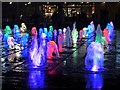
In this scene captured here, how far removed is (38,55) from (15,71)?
150 cm

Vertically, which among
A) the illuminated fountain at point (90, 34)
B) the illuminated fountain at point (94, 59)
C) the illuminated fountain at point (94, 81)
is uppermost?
the illuminated fountain at point (90, 34)

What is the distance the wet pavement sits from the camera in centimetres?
886

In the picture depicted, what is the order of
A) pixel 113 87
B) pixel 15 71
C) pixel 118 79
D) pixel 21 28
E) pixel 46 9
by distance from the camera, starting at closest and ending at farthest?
pixel 113 87 < pixel 118 79 < pixel 15 71 < pixel 21 28 < pixel 46 9

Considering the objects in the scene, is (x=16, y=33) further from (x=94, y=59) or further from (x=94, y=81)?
(x=94, y=81)

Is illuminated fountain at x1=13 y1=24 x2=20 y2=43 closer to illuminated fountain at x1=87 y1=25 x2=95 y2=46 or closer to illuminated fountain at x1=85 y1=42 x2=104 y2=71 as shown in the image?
illuminated fountain at x1=87 y1=25 x2=95 y2=46

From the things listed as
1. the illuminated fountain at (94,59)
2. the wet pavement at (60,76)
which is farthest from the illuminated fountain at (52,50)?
the illuminated fountain at (94,59)

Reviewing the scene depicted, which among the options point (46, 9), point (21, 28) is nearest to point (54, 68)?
point (21, 28)

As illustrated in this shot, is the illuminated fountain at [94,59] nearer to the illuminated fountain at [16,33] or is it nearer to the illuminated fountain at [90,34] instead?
the illuminated fountain at [90,34]

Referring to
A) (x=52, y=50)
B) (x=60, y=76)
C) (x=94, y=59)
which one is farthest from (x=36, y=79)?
(x=52, y=50)

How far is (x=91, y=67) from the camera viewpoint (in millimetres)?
11422

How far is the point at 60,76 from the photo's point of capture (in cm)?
1005

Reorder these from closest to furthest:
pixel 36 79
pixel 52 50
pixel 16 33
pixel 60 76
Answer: pixel 36 79
pixel 60 76
pixel 52 50
pixel 16 33

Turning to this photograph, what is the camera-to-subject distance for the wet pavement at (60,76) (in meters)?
8.86

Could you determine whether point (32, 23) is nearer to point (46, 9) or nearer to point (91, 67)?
point (46, 9)
